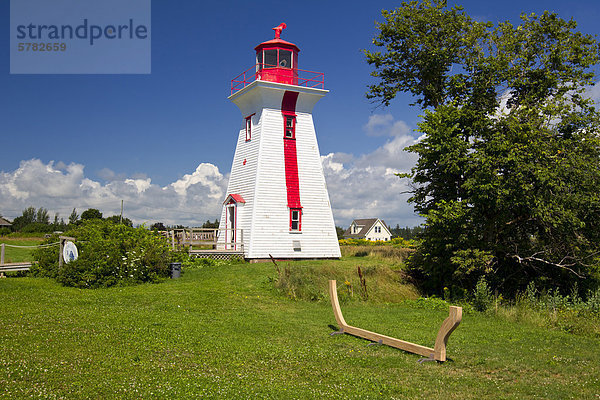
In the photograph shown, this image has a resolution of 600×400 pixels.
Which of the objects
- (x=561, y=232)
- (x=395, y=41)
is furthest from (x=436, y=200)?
(x=395, y=41)

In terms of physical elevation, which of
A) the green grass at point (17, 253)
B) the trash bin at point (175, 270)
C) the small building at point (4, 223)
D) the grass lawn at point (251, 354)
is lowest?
the grass lawn at point (251, 354)

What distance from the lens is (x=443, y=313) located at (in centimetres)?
1673

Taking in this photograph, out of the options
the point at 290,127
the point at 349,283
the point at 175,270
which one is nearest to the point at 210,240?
the point at 290,127

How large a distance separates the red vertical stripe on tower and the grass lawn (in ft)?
41.6

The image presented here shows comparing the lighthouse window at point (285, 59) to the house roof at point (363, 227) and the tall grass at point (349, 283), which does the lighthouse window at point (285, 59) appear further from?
the house roof at point (363, 227)

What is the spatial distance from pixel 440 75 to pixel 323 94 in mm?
8716

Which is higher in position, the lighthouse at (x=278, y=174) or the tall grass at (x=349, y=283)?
the lighthouse at (x=278, y=174)

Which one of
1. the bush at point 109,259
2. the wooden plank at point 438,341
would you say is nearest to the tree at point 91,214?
the bush at point 109,259

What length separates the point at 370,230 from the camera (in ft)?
299

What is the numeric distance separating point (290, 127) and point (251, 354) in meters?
21.1

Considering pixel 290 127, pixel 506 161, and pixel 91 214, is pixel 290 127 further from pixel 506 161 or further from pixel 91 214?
pixel 91 214

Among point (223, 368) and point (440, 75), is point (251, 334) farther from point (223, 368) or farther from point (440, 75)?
point (440, 75)

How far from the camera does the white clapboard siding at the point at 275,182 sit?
27.5 meters

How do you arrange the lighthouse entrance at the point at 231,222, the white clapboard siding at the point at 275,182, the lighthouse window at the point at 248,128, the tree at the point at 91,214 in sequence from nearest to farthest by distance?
1. the white clapboard siding at the point at 275,182
2. the lighthouse entrance at the point at 231,222
3. the lighthouse window at the point at 248,128
4. the tree at the point at 91,214
